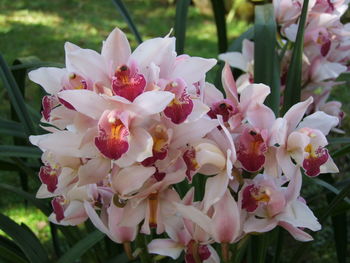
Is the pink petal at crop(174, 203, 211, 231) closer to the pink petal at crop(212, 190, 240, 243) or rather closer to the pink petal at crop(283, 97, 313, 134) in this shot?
the pink petal at crop(212, 190, 240, 243)

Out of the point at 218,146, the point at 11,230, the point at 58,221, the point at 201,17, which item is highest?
the point at 218,146

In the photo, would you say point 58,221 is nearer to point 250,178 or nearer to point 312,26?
point 250,178

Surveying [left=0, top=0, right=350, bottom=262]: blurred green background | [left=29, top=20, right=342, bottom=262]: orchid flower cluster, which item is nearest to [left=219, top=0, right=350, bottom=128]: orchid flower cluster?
[left=29, top=20, right=342, bottom=262]: orchid flower cluster

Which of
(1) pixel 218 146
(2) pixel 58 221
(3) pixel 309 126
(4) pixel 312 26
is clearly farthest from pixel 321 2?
(2) pixel 58 221

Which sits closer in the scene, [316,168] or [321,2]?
[316,168]

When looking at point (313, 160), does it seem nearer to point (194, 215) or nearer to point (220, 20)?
point (194, 215)
